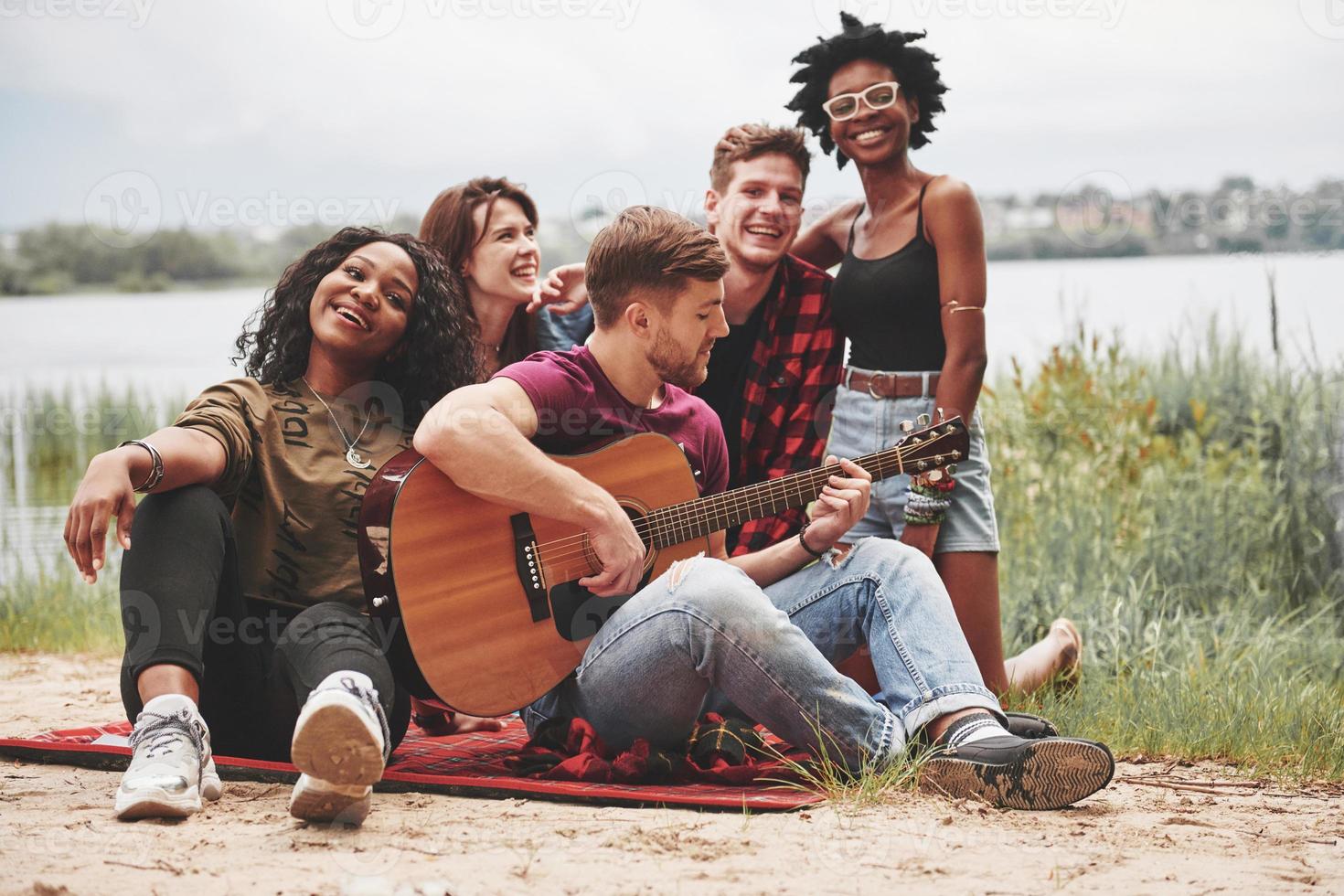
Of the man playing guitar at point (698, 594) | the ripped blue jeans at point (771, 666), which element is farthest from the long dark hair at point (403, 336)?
the ripped blue jeans at point (771, 666)

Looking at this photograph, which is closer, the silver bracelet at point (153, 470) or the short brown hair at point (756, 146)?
the silver bracelet at point (153, 470)

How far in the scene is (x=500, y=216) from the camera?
375 centimetres

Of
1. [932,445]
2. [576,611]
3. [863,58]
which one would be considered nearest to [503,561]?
[576,611]

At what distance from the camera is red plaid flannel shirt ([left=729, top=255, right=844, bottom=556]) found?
12.1 ft

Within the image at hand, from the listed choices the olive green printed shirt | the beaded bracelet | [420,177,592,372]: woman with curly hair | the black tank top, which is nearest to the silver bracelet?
the olive green printed shirt

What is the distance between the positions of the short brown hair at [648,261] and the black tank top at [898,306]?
73cm

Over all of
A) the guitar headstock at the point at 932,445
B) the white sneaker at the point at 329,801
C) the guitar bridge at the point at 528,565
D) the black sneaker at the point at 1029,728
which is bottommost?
the black sneaker at the point at 1029,728

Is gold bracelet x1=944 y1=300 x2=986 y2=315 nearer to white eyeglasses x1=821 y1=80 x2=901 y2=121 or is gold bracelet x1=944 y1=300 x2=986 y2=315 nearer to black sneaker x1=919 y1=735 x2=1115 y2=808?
white eyeglasses x1=821 y1=80 x2=901 y2=121

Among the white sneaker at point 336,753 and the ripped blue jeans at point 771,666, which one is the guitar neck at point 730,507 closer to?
the ripped blue jeans at point 771,666

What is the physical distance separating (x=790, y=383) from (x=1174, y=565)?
7.15 ft

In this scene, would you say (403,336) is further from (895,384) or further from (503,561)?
(895,384)

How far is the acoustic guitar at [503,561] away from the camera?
2611mm

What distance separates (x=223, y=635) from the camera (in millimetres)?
2602

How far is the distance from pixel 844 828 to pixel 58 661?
358cm
